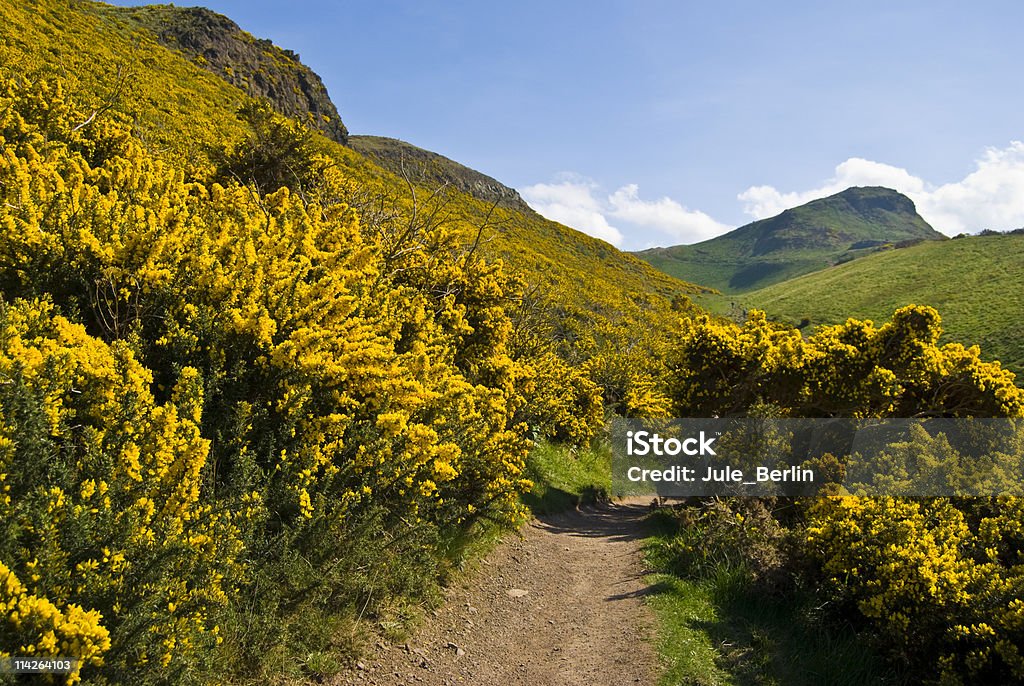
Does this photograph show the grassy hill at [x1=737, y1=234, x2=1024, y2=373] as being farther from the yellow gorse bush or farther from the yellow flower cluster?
the yellow flower cluster

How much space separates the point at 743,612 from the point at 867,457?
4034 millimetres

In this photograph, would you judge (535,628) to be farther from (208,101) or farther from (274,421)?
(208,101)

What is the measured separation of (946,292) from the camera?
180 feet

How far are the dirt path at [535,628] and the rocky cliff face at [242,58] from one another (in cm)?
3267

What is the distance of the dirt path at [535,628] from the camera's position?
557 cm

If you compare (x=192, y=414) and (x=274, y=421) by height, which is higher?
(x=192, y=414)

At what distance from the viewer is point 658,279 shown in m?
59.2

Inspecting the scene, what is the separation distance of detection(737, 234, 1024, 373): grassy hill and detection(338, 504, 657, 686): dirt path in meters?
38.6

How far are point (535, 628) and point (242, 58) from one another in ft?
164

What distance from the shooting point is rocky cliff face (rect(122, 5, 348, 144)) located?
39.4 metres

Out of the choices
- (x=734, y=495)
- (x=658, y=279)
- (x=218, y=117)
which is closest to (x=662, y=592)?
(x=734, y=495)

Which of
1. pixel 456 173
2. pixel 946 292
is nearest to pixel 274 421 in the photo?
pixel 946 292

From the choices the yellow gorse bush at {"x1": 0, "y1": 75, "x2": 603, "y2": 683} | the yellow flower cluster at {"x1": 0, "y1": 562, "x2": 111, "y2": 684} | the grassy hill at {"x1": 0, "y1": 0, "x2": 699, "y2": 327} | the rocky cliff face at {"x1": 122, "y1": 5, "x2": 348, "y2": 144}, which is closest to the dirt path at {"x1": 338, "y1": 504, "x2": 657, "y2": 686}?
the yellow gorse bush at {"x1": 0, "y1": 75, "x2": 603, "y2": 683}

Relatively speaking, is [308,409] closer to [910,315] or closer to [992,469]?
[992,469]
